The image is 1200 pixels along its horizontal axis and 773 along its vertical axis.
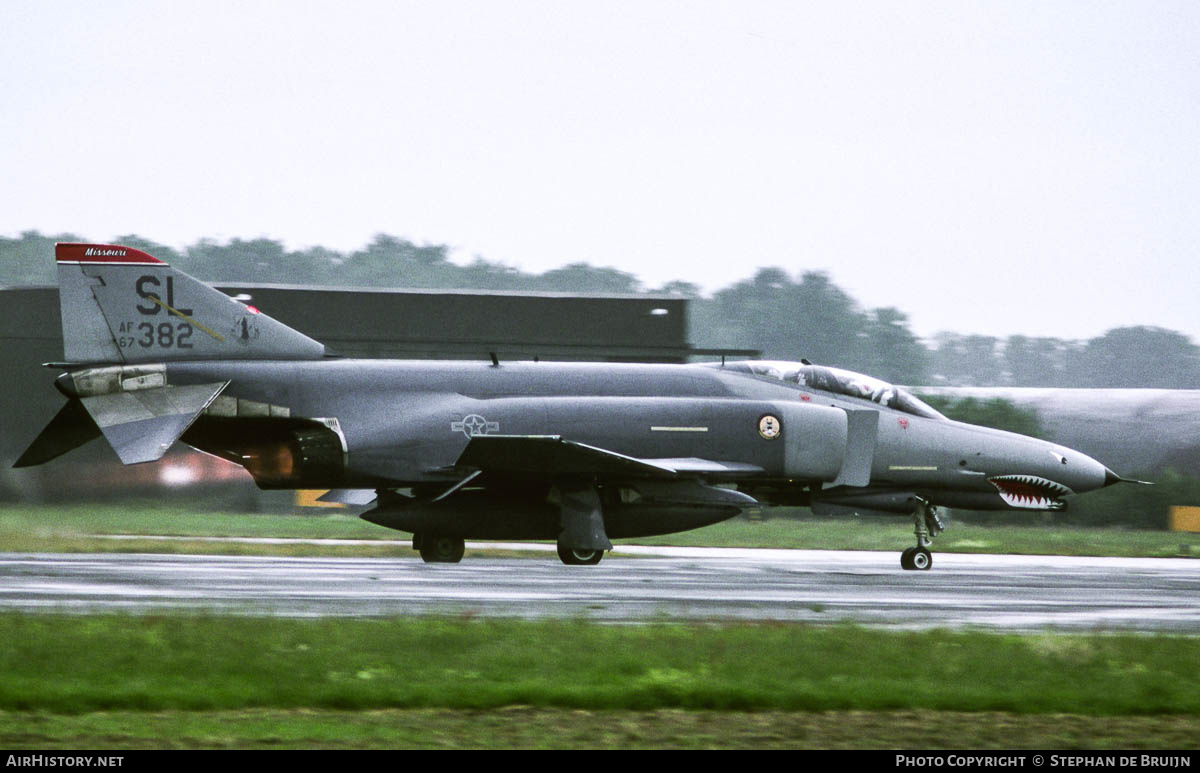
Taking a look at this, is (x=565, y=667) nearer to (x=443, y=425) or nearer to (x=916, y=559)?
(x=443, y=425)

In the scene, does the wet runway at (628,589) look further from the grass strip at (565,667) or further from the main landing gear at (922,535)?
the grass strip at (565,667)

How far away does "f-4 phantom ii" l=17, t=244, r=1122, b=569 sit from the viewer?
15906mm

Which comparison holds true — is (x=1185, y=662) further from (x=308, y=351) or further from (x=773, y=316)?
(x=773, y=316)

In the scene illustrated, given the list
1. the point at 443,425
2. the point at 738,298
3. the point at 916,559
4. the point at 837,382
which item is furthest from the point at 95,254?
the point at 738,298

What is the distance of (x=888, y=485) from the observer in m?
17.8

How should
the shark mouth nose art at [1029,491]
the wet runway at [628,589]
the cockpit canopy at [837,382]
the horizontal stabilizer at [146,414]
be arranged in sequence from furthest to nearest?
the shark mouth nose art at [1029,491], the cockpit canopy at [837,382], the horizontal stabilizer at [146,414], the wet runway at [628,589]

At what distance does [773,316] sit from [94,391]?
263 ft

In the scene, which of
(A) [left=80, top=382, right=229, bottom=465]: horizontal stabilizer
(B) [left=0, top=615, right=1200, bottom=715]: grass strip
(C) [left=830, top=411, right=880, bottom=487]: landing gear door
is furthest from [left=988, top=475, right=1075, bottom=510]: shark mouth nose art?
(A) [left=80, top=382, right=229, bottom=465]: horizontal stabilizer

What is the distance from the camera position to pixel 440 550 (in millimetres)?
16734

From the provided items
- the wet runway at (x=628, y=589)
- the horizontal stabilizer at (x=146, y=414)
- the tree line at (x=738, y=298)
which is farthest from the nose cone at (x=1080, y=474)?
the tree line at (x=738, y=298)

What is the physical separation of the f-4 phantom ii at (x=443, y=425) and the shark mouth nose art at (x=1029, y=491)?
1.51 metres

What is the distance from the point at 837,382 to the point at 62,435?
1000 cm

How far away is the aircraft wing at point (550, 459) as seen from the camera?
15125 millimetres

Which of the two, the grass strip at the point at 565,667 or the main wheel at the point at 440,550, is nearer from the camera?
the grass strip at the point at 565,667
